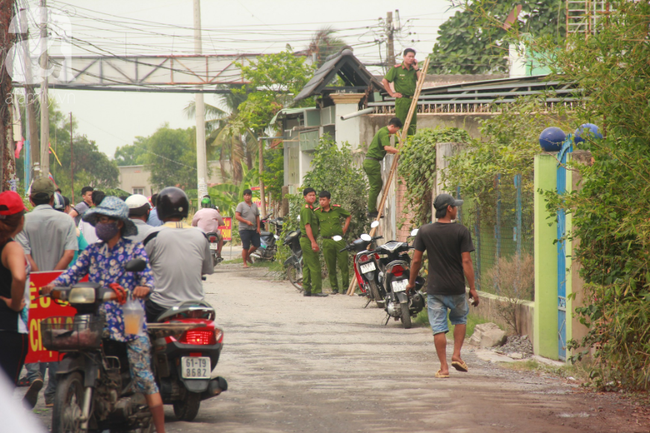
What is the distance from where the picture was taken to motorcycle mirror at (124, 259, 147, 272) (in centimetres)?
486

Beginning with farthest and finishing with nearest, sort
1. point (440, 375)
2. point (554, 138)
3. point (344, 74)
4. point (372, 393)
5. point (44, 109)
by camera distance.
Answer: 1. point (44, 109)
2. point (344, 74)
3. point (554, 138)
4. point (440, 375)
5. point (372, 393)

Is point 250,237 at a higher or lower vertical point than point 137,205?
lower

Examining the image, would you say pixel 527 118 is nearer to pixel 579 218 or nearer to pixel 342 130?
pixel 579 218

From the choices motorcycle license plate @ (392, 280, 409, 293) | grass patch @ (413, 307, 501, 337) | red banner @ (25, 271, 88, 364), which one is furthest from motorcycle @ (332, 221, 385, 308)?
red banner @ (25, 271, 88, 364)

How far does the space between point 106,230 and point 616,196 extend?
410 centimetres

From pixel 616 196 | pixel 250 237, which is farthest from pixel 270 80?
pixel 616 196

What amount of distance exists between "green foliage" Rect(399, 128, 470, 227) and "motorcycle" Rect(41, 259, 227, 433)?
841 centimetres

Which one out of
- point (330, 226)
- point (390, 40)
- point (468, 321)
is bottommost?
point (468, 321)

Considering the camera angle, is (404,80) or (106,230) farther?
(404,80)

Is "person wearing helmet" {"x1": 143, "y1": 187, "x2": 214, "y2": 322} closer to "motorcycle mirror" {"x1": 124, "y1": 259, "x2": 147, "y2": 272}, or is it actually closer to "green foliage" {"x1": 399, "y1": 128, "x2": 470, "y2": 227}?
"motorcycle mirror" {"x1": 124, "y1": 259, "x2": 147, "y2": 272}

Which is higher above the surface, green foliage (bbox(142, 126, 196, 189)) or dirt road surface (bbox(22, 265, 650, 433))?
green foliage (bbox(142, 126, 196, 189))

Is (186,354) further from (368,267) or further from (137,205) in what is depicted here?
(368,267)

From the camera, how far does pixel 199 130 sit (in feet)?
101

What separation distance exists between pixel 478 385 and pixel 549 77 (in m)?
3.00
